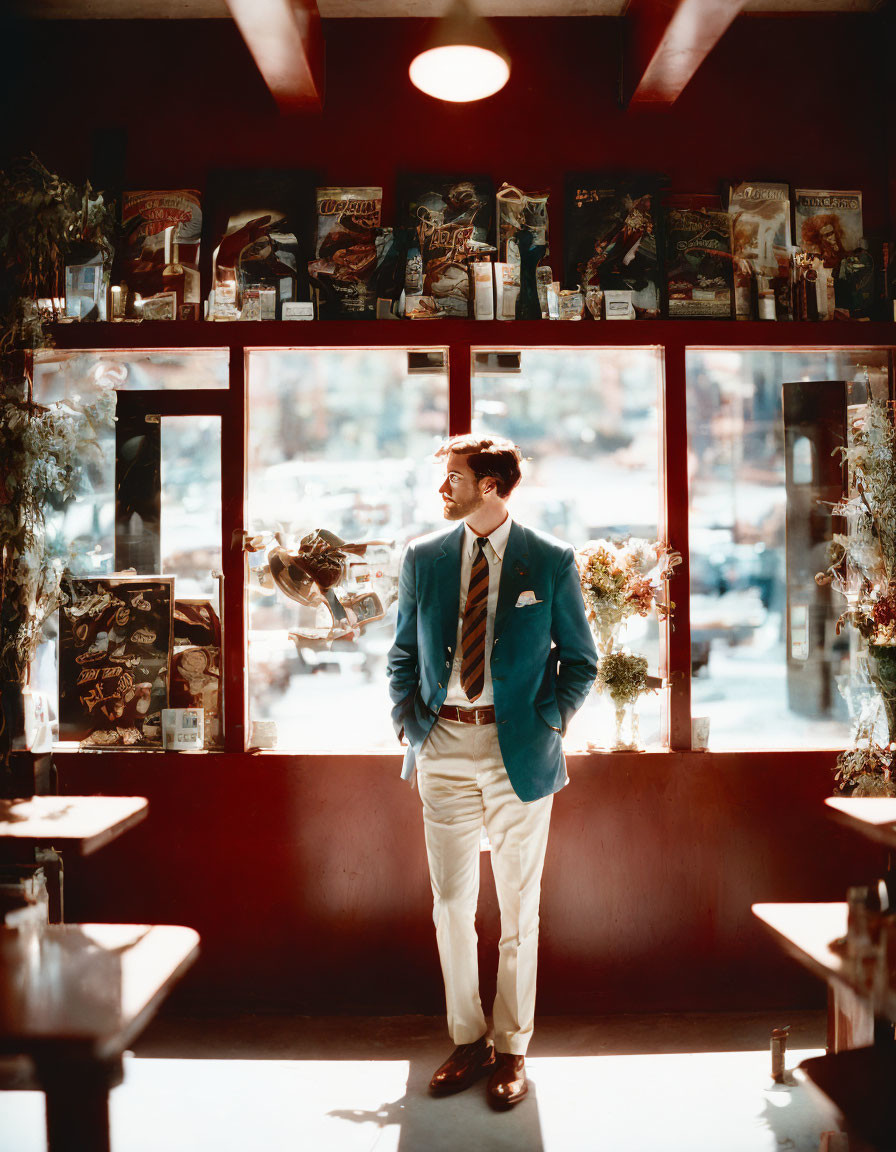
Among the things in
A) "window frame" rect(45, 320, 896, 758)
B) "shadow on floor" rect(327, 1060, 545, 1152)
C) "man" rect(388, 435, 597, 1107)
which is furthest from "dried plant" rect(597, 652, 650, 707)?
"shadow on floor" rect(327, 1060, 545, 1152)

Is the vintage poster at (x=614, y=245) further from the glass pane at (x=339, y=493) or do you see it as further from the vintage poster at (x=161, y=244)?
the vintage poster at (x=161, y=244)

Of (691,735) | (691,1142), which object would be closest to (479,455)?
(691,735)

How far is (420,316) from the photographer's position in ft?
12.5

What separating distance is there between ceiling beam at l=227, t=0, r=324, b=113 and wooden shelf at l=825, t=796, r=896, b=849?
10.8 ft

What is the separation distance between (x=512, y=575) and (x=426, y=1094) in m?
1.79

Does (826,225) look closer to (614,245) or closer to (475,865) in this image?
(614,245)

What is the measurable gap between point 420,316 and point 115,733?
2.25m

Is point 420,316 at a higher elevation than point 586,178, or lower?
lower

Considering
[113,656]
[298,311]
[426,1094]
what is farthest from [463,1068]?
[298,311]

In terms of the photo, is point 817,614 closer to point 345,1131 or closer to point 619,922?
point 619,922

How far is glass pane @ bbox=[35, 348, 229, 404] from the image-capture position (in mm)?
3865

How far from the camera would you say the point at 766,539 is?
3898 millimetres

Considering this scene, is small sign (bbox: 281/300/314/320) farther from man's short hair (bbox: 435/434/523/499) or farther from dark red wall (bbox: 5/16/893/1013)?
dark red wall (bbox: 5/16/893/1013)

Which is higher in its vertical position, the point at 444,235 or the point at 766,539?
the point at 444,235
